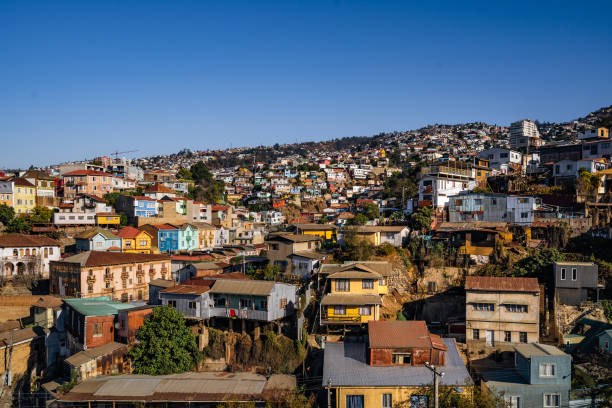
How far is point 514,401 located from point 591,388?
2823 millimetres

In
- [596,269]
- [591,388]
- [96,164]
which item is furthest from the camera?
[96,164]

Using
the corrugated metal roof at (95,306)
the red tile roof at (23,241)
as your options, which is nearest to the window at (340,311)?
the corrugated metal roof at (95,306)

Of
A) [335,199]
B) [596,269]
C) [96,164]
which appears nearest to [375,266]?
[596,269]

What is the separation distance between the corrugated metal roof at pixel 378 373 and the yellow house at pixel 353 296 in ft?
8.29

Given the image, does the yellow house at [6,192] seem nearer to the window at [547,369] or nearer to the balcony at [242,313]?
the balcony at [242,313]

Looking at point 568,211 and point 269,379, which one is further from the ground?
point 568,211

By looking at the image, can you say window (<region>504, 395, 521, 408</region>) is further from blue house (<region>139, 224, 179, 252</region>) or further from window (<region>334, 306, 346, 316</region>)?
blue house (<region>139, 224, 179, 252</region>)

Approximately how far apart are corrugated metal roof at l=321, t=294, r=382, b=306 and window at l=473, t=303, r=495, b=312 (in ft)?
15.5

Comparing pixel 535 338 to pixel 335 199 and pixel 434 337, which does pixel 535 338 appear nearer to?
pixel 434 337

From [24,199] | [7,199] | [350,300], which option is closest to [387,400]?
[350,300]

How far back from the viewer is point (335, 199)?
73688 mm

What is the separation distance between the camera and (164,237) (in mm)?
41344

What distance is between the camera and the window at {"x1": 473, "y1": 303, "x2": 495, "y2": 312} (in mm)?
20984

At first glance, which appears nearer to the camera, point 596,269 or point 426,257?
point 596,269
